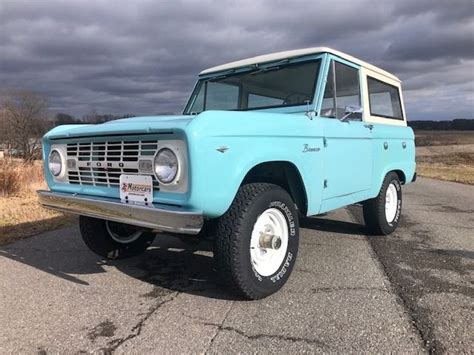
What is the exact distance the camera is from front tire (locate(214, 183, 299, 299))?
324cm

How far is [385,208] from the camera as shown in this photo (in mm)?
5703

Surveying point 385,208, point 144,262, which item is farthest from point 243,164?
point 385,208

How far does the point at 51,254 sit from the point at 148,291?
180 cm

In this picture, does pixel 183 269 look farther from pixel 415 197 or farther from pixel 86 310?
pixel 415 197

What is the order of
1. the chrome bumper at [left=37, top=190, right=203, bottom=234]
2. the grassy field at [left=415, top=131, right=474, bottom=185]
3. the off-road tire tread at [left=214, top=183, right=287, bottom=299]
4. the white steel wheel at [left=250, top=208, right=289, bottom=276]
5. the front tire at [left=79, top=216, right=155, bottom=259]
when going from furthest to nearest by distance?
the grassy field at [left=415, top=131, right=474, bottom=185] < the front tire at [left=79, top=216, right=155, bottom=259] < the white steel wheel at [left=250, top=208, right=289, bottom=276] < the off-road tire tread at [left=214, top=183, right=287, bottom=299] < the chrome bumper at [left=37, top=190, right=203, bottom=234]

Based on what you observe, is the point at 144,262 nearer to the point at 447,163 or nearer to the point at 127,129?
the point at 127,129

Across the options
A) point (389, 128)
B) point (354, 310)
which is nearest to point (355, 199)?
point (389, 128)

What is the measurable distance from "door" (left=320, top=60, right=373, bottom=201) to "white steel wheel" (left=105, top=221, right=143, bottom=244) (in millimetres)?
2003

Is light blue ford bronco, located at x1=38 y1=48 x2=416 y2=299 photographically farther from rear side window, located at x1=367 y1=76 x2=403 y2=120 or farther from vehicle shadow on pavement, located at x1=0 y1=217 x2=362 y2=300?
vehicle shadow on pavement, located at x1=0 y1=217 x2=362 y2=300

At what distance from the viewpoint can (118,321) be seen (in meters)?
3.17

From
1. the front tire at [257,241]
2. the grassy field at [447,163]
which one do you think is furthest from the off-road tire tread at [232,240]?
the grassy field at [447,163]

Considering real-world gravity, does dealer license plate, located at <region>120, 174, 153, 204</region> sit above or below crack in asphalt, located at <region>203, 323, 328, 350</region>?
above

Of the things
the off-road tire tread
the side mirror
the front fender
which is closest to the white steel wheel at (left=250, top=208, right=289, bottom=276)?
the off-road tire tread

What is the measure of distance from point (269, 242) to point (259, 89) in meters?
1.97
